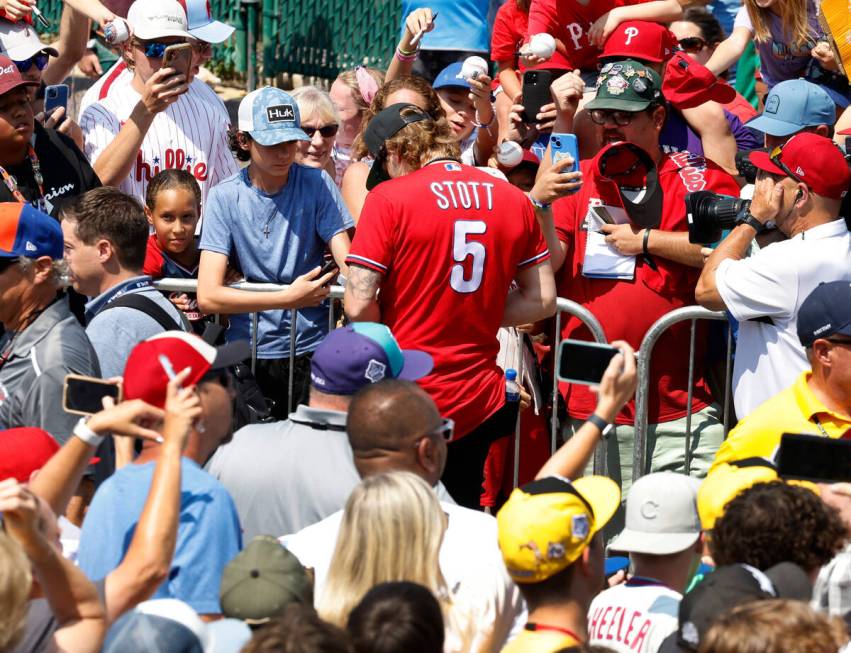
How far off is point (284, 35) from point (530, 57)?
4772 millimetres

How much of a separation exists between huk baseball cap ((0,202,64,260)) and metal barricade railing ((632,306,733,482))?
256 cm

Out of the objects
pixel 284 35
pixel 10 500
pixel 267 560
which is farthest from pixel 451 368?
→ pixel 284 35

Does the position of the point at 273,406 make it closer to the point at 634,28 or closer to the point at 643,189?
the point at 643,189

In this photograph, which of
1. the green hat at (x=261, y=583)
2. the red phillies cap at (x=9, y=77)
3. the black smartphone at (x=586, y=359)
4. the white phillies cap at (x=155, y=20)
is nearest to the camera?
the green hat at (x=261, y=583)

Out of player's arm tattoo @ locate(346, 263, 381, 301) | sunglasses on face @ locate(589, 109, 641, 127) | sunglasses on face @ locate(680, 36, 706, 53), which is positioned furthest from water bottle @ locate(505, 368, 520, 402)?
sunglasses on face @ locate(680, 36, 706, 53)

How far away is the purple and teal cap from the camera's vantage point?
4.67 m

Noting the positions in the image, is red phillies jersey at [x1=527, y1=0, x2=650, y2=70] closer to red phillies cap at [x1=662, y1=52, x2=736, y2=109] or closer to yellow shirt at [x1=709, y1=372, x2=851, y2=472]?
red phillies cap at [x1=662, y1=52, x2=736, y2=109]

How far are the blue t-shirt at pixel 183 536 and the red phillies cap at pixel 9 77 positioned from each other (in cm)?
286

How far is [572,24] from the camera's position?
25.5ft

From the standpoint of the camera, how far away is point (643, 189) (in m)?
6.19

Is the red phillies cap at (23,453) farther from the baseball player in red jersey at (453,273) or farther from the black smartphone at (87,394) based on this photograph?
the baseball player in red jersey at (453,273)

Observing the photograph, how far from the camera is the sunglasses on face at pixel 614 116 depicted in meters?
6.27

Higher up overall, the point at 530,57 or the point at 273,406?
the point at 530,57

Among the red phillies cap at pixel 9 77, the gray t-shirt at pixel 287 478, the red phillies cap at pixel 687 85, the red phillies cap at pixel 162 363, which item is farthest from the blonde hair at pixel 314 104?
the red phillies cap at pixel 162 363
